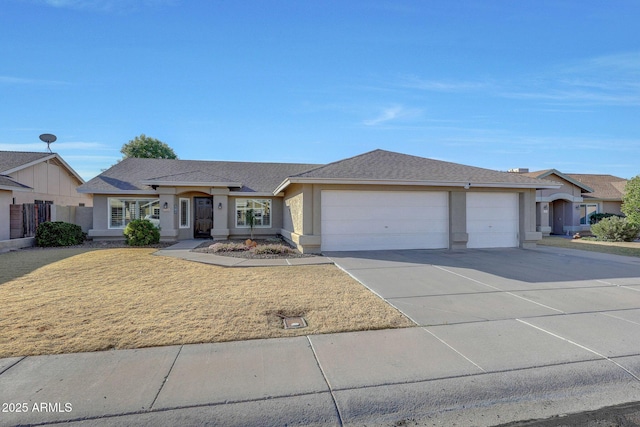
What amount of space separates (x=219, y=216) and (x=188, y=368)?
1378 cm

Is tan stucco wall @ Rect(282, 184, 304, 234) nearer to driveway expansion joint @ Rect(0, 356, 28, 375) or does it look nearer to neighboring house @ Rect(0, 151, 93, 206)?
driveway expansion joint @ Rect(0, 356, 28, 375)

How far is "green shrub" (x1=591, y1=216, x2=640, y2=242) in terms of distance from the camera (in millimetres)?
18281

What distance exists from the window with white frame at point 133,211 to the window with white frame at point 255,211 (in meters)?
4.10

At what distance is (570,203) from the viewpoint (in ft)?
80.4

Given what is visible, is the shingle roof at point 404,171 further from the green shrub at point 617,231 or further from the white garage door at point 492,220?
the green shrub at point 617,231

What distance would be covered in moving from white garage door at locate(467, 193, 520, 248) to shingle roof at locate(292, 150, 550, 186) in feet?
2.61

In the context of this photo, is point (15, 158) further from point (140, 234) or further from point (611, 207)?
point (611, 207)

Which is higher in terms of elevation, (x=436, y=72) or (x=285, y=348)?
(x=436, y=72)

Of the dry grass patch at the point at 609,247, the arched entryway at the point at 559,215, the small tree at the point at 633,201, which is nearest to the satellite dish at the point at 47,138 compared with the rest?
the dry grass patch at the point at 609,247

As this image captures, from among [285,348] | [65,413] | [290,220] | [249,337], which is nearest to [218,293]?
[249,337]

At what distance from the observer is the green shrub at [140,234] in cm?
1469

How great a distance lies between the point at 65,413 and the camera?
→ 2.82m

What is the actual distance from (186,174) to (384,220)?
10.7 meters

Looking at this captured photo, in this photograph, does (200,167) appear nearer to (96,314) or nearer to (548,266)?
(96,314)
